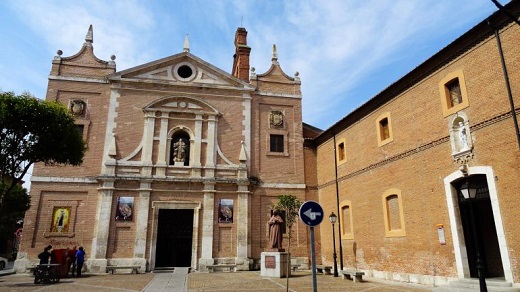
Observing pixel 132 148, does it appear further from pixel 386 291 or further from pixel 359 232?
pixel 386 291

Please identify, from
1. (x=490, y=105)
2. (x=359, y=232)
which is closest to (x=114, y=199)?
(x=359, y=232)

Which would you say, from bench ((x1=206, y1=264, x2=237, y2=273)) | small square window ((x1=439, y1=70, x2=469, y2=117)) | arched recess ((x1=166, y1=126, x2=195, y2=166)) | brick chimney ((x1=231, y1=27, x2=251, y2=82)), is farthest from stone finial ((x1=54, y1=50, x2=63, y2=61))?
small square window ((x1=439, y1=70, x2=469, y2=117))

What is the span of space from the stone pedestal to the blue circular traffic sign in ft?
32.4

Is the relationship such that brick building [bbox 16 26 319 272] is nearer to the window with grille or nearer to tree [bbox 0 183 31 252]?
the window with grille

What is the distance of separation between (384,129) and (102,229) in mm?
15702

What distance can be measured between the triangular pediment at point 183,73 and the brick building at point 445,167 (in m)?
9.60

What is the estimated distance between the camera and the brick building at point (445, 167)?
10.7 metres

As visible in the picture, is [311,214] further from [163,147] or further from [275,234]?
[163,147]

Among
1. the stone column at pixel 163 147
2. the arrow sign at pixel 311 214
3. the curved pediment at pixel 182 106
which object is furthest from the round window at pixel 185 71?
the arrow sign at pixel 311 214

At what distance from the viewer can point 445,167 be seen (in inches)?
505

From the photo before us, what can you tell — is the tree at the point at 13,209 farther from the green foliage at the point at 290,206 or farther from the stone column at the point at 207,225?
the green foliage at the point at 290,206

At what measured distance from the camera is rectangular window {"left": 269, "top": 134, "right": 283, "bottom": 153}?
77.3 ft

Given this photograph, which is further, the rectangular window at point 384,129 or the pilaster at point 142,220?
the pilaster at point 142,220

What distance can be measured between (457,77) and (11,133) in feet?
55.8
